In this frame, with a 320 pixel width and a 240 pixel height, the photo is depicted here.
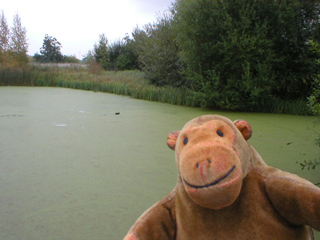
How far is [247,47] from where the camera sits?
4074 millimetres

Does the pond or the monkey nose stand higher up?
the monkey nose

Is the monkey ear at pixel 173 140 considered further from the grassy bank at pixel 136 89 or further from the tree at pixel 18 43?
the tree at pixel 18 43

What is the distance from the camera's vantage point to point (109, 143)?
8.48 feet

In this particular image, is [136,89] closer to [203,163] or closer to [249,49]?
[249,49]

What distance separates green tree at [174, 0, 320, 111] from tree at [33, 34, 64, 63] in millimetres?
18944

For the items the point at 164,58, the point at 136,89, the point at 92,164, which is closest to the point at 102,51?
the point at 164,58

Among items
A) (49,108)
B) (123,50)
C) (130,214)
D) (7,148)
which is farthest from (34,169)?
(123,50)

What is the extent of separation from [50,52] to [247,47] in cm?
2055

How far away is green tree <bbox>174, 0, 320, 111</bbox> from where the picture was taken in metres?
4.09

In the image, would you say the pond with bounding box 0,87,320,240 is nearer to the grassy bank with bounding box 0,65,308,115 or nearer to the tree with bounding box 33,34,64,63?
the grassy bank with bounding box 0,65,308,115

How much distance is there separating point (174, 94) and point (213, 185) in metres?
4.36

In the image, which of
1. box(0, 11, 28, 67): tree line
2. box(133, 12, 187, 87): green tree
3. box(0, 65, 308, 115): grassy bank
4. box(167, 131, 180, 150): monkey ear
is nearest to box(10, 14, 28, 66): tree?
box(0, 11, 28, 67): tree line

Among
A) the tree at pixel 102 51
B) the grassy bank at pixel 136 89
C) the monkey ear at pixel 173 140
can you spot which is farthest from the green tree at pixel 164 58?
the tree at pixel 102 51

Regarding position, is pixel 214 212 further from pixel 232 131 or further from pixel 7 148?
pixel 7 148
